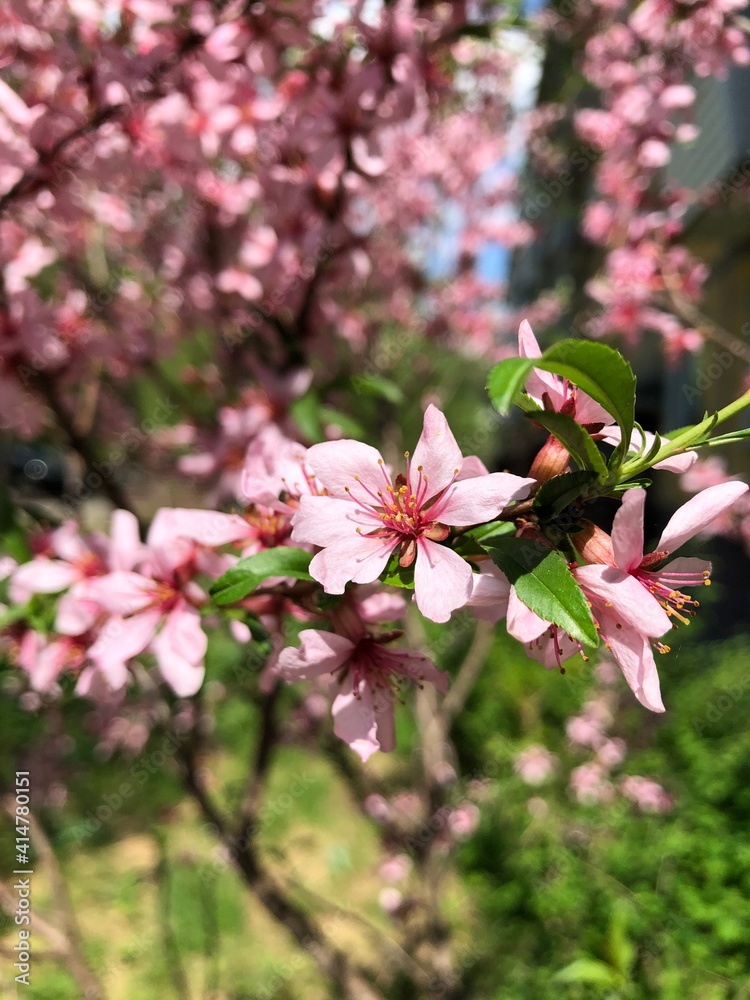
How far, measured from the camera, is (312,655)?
0.86m

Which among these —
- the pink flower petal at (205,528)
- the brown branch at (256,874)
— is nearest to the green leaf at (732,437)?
the pink flower petal at (205,528)

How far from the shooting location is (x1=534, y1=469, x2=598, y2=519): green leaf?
27.4 inches

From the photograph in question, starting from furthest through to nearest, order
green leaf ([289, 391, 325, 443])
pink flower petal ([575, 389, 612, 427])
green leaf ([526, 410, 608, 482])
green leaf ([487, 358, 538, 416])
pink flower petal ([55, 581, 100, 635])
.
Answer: green leaf ([289, 391, 325, 443]), pink flower petal ([55, 581, 100, 635]), pink flower petal ([575, 389, 612, 427]), green leaf ([526, 410, 608, 482]), green leaf ([487, 358, 538, 416])

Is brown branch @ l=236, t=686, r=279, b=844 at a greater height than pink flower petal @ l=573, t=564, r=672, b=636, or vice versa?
pink flower petal @ l=573, t=564, r=672, b=636

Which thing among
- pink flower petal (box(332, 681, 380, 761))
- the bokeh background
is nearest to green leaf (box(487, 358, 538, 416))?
the bokeh background

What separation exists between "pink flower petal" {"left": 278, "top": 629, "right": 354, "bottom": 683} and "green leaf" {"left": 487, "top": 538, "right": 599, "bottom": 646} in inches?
11.1

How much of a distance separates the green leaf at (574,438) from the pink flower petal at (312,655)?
407mm

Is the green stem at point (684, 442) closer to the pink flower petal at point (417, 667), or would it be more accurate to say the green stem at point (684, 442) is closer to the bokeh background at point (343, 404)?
the bokeh background at point (343, 404)

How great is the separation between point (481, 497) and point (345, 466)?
7.7 inches

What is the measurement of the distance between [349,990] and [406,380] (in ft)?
15.9

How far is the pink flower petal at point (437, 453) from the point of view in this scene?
0.76 metres

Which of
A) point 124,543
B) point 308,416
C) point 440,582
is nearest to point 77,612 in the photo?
point 124,543

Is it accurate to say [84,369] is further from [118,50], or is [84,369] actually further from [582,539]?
[582,539]

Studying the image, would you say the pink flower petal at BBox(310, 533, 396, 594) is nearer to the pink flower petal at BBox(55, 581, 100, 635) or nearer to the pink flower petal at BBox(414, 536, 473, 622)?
the pink flower petal at BBox(414, 536, 473, 622)
